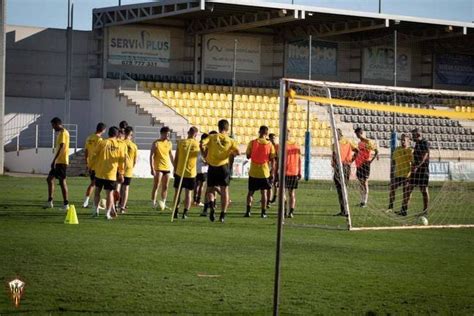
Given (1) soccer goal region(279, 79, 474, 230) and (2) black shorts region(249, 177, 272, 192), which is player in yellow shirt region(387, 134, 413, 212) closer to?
(1) soccer goal region(279, 79, 474, 230)

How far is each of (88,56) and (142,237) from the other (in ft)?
101

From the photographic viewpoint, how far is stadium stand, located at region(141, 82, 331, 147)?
45.2m

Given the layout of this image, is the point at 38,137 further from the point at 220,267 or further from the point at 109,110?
the point at 220,267

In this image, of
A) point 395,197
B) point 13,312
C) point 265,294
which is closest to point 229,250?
point 265,294

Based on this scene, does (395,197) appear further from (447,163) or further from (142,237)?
(142,237)

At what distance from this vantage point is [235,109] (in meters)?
46.3

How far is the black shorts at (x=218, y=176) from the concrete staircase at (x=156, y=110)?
2210 centimetres

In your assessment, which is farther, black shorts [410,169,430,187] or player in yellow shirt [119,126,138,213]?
black shorts [410,169,430,187]

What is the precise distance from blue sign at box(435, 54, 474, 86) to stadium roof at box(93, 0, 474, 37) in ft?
12.7

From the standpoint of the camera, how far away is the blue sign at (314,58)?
50.5m

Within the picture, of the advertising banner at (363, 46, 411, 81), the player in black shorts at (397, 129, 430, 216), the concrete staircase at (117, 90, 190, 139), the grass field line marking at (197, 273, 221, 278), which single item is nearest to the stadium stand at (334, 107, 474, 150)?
the concrete staircase at (117, 90, 190, 139)

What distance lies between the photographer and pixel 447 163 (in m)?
29.4

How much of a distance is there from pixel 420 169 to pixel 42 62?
26.0 meters

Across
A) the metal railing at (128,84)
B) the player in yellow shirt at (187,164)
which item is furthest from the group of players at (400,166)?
the metal railing at (128,84)
